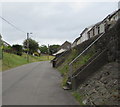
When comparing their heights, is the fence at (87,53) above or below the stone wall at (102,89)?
above

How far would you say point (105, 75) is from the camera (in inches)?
247

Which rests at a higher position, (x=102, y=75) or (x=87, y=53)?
(x=87, y=53)

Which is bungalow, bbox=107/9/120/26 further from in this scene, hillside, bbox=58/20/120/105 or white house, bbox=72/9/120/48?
hillside, bbox=58/20/120/105

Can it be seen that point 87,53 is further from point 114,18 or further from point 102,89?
point 114,18

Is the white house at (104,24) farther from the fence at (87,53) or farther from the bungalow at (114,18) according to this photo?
the fence at (87,53)

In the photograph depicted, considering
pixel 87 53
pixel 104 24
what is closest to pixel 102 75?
pixel 87 53

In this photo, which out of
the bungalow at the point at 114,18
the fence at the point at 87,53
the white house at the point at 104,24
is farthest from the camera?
the white house at the point at 104,24

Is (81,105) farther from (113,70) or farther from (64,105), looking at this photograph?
(113,70)

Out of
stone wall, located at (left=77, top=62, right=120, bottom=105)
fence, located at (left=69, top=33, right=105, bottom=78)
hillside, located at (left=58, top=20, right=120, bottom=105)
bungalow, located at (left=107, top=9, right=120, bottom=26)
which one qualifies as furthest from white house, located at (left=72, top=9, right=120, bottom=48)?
stone wall, located at (left=77, top=62, right=120, bottom=105)

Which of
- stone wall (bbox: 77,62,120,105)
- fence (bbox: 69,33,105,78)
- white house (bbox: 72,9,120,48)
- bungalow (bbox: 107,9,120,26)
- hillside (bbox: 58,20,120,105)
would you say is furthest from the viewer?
white house (bbox: 72,9,120,48)

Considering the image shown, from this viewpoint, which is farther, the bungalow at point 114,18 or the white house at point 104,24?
the white house at point 104,24

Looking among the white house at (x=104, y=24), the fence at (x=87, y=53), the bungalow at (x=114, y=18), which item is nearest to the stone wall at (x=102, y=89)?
the fence at (x=87, y=53)

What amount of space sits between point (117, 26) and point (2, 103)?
19.3ft

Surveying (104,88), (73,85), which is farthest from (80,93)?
(104,88)
